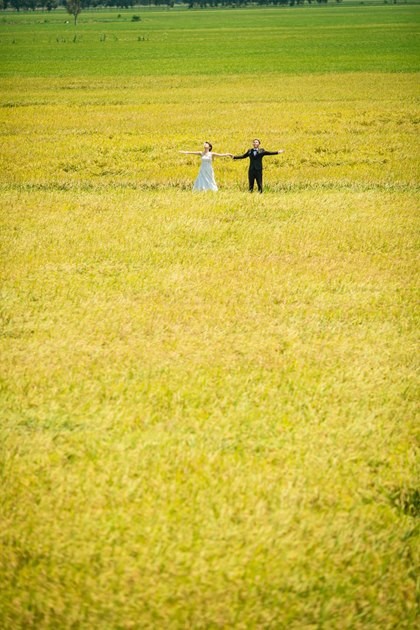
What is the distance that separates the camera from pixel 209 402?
783cm

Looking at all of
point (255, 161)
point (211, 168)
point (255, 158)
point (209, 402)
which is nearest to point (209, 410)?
point (209, 402)

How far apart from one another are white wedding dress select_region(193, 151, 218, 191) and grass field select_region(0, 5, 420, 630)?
2.21 ft

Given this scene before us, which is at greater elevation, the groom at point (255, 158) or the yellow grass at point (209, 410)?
the groom at point (255, 158)

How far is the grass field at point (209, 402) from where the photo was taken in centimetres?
520

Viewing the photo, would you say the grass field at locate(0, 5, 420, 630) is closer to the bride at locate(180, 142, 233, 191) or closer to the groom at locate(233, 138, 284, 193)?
the bride at locate(180, 142, 233, 191)

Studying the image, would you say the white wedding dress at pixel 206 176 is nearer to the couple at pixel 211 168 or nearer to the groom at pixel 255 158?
the couple at pixel 211 168

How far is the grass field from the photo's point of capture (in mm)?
5203

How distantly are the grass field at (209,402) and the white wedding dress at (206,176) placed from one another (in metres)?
0.67

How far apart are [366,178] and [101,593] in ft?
63.2

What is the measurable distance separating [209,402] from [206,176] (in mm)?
12601

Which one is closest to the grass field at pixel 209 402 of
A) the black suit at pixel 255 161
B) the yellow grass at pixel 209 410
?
the yellow grass at pixel 209 410

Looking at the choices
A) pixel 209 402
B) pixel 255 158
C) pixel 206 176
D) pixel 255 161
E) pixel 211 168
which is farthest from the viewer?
pixel 206 176

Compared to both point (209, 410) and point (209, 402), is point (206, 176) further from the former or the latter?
point (209, 410)

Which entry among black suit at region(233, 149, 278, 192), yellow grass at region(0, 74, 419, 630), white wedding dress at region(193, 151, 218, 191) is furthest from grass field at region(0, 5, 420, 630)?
black suit at region(233, 149, 278, 192)
